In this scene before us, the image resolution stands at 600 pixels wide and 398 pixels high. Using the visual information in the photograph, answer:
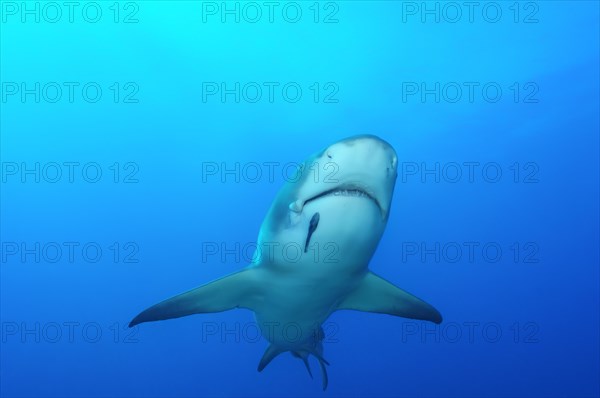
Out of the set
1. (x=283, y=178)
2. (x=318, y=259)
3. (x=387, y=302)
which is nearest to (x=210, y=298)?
(x=318, y=259)

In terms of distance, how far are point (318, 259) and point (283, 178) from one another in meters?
12.4

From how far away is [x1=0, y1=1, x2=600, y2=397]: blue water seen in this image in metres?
12.0

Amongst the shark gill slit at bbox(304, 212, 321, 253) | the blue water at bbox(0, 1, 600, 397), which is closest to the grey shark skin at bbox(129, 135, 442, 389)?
the shark gill slit at bbox(304, 212, 321, 253)

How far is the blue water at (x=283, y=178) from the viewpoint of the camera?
471 inches

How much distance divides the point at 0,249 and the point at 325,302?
52.3ft

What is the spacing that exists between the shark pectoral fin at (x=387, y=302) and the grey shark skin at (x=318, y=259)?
0.01 m

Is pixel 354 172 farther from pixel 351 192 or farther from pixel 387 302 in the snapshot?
pixel 387 302

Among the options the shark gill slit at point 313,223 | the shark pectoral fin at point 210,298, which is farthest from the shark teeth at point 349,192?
the shark pectoral fin at point 210,298

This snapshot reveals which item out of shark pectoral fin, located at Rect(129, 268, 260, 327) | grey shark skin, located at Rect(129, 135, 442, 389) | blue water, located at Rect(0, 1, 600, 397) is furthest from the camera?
blue water, located at Rect(0, 1, 600, 397)

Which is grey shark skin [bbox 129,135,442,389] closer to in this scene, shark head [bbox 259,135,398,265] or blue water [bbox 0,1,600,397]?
shark head [bbox 259,135,398,265]

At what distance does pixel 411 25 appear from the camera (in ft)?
37.0

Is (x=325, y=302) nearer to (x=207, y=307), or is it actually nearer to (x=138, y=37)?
(x=207, y=307)

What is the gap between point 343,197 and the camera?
3.05 m

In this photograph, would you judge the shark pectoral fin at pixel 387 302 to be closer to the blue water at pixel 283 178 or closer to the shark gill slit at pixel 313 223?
the shark gill slit at pixel 313 223
